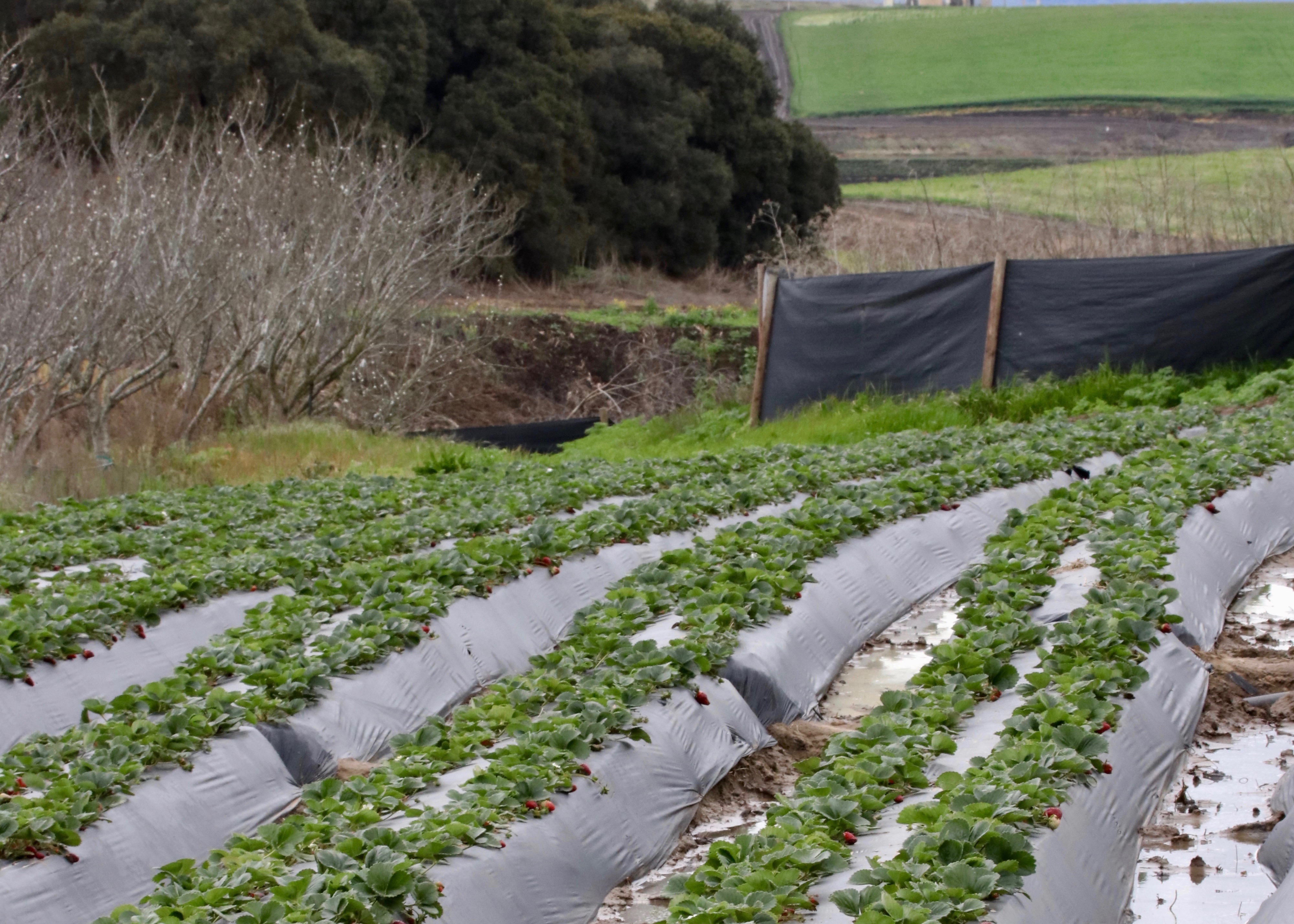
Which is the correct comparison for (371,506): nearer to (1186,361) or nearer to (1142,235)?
(1186,361)

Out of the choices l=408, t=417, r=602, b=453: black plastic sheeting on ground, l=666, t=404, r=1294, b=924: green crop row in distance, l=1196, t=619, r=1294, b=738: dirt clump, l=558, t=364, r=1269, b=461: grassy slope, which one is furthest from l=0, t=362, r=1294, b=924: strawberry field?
l=408, t=417, r=602, b=453: black plastic sheeting on ground

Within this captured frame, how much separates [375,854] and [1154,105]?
5163cm

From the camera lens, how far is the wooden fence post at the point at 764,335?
1414 cm

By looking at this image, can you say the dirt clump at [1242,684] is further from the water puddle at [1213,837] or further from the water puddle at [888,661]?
the water puddle at [888,661]

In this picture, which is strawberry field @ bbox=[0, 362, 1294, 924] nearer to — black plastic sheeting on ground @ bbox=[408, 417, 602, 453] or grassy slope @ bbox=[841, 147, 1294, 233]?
black plastic sheeting on ground @ bbox=[408, 417, 602, 453]

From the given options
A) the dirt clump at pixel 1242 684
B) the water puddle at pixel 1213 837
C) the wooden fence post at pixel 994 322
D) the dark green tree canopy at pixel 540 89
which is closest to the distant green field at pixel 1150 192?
the wooden fence post at pixel 994 322

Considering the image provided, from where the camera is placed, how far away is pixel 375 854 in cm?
285

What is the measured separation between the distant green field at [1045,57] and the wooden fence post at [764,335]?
39.4 metres

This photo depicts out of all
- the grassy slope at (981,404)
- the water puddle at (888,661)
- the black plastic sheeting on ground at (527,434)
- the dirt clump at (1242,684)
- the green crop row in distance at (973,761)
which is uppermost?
the green crop row in distance at (973,761)

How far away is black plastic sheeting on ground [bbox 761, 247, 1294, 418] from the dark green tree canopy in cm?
1159

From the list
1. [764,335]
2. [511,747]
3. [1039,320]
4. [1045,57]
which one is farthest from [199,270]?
[1045,57]

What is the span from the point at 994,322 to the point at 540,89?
17591 mm

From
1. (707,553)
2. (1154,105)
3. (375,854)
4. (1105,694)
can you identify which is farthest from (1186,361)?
(1154,105)

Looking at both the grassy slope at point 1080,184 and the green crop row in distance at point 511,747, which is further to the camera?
the grassy slope at point 1080,184
